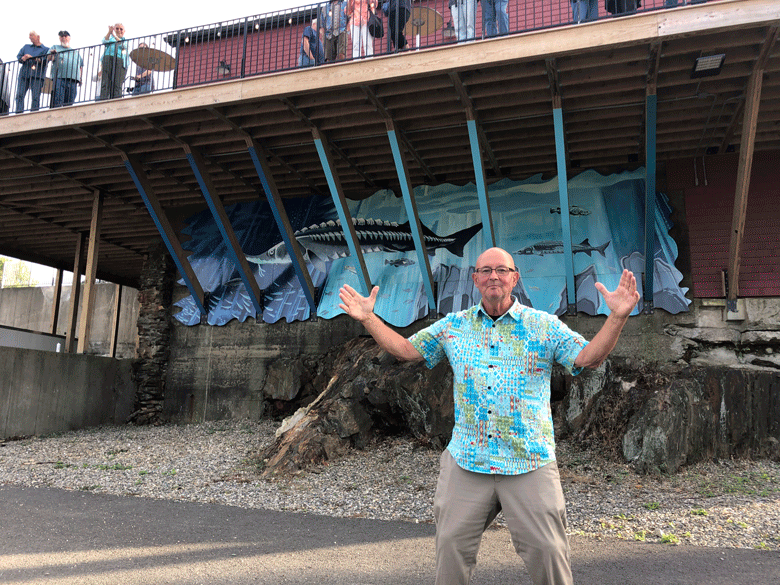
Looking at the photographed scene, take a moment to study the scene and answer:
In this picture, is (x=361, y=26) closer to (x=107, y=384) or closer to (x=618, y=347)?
(x=618, y=347)

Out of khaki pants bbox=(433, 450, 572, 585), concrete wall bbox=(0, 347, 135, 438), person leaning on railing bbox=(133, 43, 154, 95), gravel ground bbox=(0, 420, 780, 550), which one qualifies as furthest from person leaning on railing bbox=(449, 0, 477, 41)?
concrete wall bbox=(0, 347, 135, 438)

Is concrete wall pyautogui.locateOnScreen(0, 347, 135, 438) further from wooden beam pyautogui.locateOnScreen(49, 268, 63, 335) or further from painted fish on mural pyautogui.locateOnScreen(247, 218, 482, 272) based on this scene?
wooden beam pyautogui.locateOnScreen(49, 268, 63, 335)

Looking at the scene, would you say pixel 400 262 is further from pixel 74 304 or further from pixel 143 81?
pixel 74 304

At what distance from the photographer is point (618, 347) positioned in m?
11.6

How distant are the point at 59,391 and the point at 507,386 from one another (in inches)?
546

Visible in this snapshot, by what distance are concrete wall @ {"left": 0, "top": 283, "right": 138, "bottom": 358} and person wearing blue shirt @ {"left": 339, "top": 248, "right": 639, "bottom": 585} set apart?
85.7ft

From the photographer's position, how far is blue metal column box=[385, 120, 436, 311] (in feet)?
35.9

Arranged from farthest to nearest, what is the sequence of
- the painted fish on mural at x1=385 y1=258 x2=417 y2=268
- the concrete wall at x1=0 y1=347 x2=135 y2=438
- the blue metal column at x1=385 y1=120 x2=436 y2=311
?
1. the painted fish on mural at x1=385 y1=258 x2=417 y2=268
2. the concrete wall at x1=0 y1=347 x2=135 y2=438
3. the blue metal column at x1=385 y1=120 x2=436 y2=311

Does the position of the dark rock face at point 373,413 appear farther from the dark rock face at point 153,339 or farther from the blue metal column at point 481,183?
the dark rock face at point 153,339

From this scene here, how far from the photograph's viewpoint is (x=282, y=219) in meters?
→ 12.6

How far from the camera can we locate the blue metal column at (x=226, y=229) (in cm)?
1237

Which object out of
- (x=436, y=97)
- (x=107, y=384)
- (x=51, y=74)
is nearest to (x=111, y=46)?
(x=51, y=74)

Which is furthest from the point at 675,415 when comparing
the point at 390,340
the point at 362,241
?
the point at 362,241

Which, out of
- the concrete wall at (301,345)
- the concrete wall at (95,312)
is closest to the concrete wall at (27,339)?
the concrete wall at (301,345)
